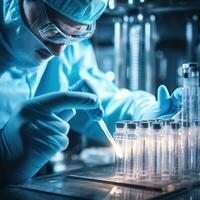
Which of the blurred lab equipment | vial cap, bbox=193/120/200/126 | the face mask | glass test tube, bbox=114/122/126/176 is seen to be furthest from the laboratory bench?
the blurred lab equipment

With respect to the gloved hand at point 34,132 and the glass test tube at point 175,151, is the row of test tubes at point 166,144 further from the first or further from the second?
the gloved hand at point 34,132

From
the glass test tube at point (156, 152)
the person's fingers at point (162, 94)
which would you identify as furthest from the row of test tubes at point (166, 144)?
the person's fingers at point (162, 94)

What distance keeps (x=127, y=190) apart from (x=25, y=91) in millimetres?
784

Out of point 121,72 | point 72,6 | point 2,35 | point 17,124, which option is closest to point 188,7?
point 121,72

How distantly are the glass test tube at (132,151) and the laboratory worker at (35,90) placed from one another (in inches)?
7.1

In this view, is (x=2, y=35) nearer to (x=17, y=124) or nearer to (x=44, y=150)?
(x=17, y=124)

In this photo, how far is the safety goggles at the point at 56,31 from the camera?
157 centimetres

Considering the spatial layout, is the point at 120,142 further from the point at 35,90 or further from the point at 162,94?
the point at 35,90

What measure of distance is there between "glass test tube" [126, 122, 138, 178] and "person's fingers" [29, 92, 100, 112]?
0.65 ft

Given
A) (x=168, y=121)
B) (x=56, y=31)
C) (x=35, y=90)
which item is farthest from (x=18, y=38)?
(x=168, y=121)

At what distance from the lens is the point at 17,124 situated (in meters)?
1.55

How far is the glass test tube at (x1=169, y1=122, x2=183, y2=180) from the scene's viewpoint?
1.54 meters

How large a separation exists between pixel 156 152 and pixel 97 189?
1.01ft

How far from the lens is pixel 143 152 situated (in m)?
1.53
